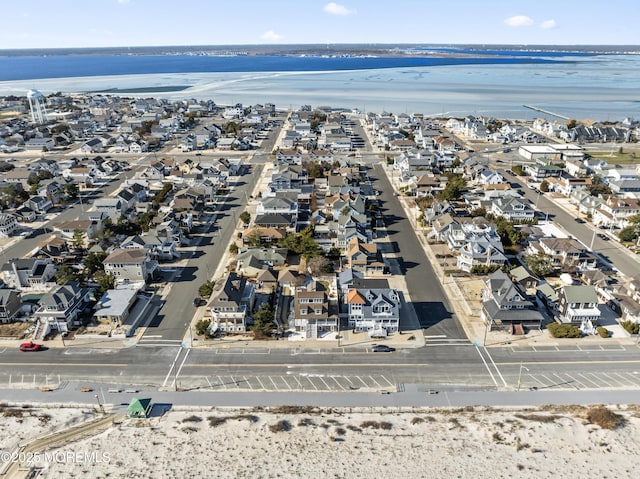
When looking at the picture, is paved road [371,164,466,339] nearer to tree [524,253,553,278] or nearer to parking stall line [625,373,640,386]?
tree [524,253,553,278]

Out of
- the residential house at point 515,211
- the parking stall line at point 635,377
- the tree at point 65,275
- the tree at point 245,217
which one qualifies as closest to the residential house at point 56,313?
the tree at point 65,275

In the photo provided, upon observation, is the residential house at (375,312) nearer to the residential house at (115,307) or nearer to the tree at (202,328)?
the tree at (202,328)

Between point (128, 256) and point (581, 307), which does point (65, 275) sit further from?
point (581, 307)

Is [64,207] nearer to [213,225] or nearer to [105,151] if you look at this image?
[213,225]

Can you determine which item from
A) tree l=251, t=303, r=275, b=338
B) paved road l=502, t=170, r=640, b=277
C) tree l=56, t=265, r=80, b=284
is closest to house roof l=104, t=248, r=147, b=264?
tree l=56, t=265, r=80, b=284

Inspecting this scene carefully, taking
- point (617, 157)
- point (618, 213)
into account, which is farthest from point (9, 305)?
point (617, 157)

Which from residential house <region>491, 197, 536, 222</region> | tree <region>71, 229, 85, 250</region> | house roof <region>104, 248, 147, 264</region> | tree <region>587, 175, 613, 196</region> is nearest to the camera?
house roof <region>104, 248, 147, 264</region>
